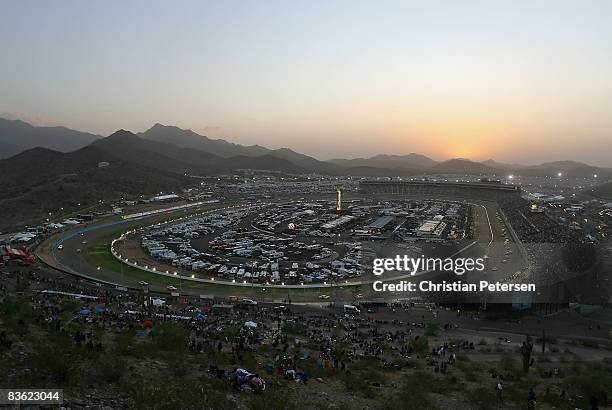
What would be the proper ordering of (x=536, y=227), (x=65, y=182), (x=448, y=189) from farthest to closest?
(x=448, y=189) < (x=65, y=182) < (x=536, y=227)

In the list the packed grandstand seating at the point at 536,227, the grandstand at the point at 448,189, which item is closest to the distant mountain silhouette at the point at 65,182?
the grandstand at the point at 448,189

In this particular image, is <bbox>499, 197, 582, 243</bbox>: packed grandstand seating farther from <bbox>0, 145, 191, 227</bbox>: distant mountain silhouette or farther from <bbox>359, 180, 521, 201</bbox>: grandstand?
<bbox>0, 145, 191, 227</bbox>: distant mountain silhouette

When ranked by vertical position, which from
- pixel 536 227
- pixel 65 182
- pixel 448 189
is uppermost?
pixel 65 182

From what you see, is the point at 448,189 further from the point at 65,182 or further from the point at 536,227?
the point at 65,182

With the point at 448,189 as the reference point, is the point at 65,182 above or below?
above

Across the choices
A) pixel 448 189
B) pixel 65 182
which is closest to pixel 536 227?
pixel 448 189

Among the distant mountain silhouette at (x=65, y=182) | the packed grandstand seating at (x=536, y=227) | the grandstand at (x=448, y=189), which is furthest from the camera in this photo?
the grandstand at (x=448, y=189)

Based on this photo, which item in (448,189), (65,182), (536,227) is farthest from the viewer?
(448,189)

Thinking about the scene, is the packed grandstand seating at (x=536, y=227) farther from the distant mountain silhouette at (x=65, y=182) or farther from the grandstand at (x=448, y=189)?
the distant mountain silhouette at (x=65, y=182)

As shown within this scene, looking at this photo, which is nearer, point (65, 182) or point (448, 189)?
point (65, 182)

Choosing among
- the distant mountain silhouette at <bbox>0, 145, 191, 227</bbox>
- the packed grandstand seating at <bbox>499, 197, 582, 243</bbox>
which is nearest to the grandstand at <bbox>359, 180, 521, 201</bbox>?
the packed grandstand seating at <bbox>499, 197, 582, 243</bbox>

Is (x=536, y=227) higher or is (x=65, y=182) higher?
(x=65, y=182)

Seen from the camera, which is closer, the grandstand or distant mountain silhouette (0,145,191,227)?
distant mountain silhouette (0,145,191,227)
